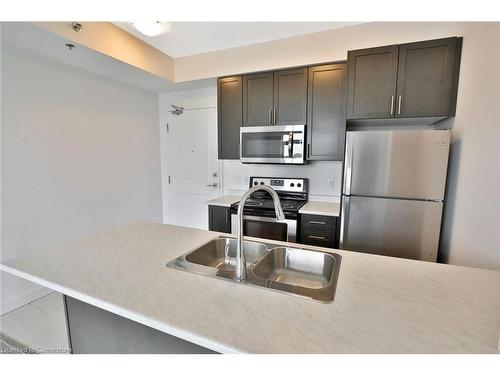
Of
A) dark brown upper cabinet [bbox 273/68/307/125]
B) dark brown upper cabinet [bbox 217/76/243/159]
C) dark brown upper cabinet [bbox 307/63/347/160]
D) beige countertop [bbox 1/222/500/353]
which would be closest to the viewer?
beige countertop [bbox 1/222/500/353]

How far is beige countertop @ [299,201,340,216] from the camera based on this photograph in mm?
2320

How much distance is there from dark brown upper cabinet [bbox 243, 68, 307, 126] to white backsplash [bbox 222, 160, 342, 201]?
61 centimetres

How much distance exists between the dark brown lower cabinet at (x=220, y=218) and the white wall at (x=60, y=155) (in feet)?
4.18

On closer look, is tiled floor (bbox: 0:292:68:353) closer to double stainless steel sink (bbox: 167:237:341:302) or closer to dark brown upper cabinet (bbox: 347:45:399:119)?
double stainless steel sink (bbox: 167:237:341:302)

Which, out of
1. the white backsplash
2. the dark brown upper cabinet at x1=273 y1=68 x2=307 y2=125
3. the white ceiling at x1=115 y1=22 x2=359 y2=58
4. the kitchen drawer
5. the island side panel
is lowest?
the island side panel

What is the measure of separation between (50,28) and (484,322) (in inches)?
117

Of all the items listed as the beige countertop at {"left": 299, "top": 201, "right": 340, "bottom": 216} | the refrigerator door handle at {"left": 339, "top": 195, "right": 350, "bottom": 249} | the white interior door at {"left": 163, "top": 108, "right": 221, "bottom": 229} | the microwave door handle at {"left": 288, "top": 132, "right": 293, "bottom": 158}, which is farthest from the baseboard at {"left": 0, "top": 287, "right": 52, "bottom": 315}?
the refrigerator door handle at {"left": 339, "top": 195, "right": 350, "bottom": 249}

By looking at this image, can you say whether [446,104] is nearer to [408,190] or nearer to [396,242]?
[408,190]

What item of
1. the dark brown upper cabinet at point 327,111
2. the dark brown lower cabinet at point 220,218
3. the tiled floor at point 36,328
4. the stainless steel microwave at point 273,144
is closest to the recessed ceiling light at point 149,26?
the stainless steel microwave at point 273,144

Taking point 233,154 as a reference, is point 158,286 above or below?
below

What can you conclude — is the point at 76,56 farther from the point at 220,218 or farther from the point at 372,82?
the point at 372,82

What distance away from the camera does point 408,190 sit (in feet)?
6.46

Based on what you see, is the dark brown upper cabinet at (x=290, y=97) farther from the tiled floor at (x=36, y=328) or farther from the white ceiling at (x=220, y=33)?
the tiled floor at (x=36, y=328)
